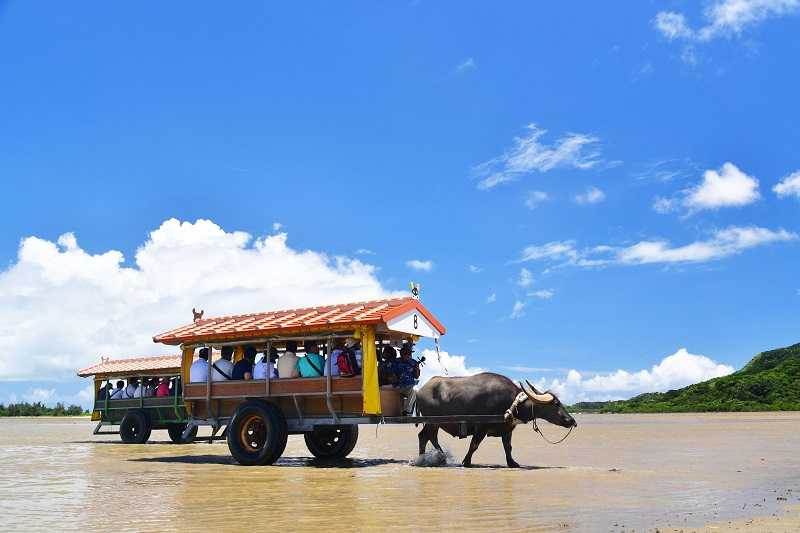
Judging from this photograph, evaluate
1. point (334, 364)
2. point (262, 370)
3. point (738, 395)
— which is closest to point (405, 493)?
point (334, 364)

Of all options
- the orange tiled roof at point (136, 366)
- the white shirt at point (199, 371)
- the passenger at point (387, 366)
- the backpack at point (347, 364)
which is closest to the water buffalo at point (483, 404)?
the passenger at point (387, 366)

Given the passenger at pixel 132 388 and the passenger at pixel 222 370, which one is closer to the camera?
the passenger at pixel 222 370

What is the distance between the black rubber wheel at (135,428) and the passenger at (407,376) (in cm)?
961

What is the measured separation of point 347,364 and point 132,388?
1038 centimetres

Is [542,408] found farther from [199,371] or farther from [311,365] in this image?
[199,371]

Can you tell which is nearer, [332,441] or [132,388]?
[332,441]

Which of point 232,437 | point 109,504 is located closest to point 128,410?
point 232,437

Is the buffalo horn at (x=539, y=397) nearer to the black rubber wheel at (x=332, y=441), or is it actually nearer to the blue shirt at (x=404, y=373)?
the blue shirt at (x=404, y=373)

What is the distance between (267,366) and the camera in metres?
14.3

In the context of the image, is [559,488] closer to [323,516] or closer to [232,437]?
[323,516]

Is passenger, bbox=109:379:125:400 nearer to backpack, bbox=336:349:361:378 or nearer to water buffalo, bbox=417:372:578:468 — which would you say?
backpack, bbox=336:349:361:378

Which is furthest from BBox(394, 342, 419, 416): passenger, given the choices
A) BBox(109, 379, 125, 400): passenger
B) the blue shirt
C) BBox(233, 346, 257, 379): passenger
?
BBox(109, 379, 125, 400): passenger

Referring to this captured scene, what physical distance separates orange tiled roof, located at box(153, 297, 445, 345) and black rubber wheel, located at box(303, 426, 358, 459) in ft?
7.64

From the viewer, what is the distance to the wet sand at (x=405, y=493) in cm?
743
